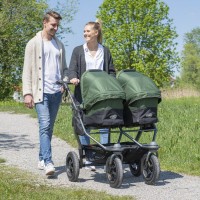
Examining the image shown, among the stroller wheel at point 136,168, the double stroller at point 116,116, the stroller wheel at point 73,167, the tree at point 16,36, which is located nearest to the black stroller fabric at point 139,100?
the double stroller at point 116,116

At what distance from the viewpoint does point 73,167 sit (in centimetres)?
652

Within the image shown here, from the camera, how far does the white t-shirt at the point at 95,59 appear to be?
6.99 metres

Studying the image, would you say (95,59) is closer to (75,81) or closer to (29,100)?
(75,81)

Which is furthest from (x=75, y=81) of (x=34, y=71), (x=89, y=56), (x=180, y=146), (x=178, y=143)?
(x=178, y=143)

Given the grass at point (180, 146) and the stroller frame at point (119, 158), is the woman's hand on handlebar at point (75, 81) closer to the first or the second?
the stroller frame at point (119, 158)

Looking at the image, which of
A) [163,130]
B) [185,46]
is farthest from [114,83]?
[185,46]

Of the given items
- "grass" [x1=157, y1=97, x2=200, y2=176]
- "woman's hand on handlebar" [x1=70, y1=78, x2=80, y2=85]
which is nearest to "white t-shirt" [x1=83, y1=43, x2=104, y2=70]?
"woman's hand on handlebar" [x1=70, y1=78, x2=80, y2=85]

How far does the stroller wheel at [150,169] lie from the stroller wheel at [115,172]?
16.3 inches

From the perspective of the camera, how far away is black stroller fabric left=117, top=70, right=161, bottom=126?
20.6ft

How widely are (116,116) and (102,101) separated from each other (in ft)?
0.77

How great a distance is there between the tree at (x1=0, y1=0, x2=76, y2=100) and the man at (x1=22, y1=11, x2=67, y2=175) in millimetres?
30380

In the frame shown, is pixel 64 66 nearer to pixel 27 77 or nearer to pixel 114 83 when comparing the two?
pixel 27 77

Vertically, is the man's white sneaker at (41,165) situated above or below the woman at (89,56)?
below

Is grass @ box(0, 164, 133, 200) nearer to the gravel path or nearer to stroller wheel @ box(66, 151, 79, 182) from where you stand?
the gravel path
